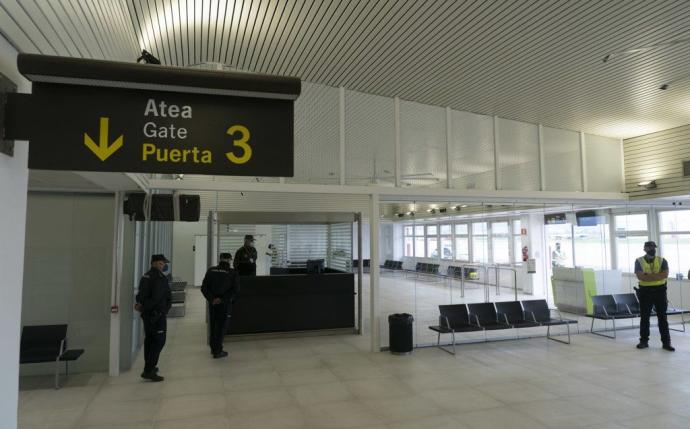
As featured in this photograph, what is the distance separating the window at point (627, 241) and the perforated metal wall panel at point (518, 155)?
2848mm

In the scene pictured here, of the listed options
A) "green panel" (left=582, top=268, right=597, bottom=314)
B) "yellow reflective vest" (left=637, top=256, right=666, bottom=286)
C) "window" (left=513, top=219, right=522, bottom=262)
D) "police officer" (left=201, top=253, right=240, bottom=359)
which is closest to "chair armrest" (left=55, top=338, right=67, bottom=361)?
"police officer" (left=201, top=253, right=240, bottom=359)

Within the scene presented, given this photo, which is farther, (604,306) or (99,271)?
(604,306)

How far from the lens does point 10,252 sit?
1949 millimetres

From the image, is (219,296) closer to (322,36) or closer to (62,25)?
(322,36)

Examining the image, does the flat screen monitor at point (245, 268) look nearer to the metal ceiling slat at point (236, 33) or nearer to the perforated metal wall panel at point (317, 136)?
the perforated metal wall panel at point (317, 136)

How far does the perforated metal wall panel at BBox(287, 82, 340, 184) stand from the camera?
6.96 m

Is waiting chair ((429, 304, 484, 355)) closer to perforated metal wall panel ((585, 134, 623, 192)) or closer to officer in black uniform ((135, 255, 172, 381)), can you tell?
perforated metal wall panel ((585, 134, 623, 192))

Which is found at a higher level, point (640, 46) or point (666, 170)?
point (640, 46)

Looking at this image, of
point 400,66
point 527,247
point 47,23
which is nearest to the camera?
point 47,23

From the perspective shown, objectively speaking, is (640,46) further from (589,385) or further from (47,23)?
(47,23)

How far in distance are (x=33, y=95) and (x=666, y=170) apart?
9.72 metres

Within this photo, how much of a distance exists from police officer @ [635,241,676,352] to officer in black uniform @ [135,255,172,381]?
285 inches

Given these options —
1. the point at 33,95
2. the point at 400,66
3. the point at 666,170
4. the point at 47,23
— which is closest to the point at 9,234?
the point at 33,95

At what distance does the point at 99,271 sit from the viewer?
19.3 feet
